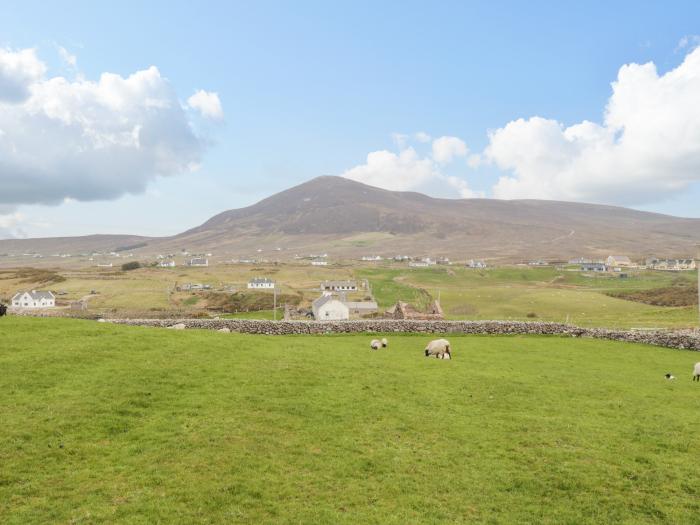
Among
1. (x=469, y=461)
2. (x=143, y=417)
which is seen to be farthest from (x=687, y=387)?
(x=143, y=417)

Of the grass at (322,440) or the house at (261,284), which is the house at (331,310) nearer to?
the house at (261,284)

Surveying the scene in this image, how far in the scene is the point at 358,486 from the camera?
1345 centimetres

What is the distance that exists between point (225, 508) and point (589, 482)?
10.6 metres

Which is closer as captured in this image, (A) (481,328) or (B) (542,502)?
(B) (542,502)

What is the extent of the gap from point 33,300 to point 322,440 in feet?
381

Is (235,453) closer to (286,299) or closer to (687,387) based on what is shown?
(687,387)

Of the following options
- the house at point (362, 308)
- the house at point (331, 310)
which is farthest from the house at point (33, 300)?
the house at point (362, 308)

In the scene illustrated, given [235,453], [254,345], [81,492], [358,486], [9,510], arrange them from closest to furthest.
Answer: [9,510] → [81,492] → [358,486] → [235,453] → [254,345]

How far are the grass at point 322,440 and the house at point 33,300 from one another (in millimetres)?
A: 94958

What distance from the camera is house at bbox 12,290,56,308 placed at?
106625 mm

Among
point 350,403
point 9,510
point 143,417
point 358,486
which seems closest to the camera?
point 9,510

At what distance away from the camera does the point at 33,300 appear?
10694 cm

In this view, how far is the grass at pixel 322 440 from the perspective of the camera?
1244 cm

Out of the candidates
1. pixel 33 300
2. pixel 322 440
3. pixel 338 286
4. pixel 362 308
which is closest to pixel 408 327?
pixel 322 440
